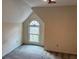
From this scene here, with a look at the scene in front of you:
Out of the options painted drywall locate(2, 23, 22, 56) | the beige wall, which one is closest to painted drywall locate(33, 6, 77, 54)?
the beige wall

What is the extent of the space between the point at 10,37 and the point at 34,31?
6.46 feet

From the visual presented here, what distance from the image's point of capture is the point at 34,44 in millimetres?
7547

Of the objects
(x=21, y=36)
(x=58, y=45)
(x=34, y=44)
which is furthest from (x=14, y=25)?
(x=58, y=45)

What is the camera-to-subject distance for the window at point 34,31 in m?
7.46

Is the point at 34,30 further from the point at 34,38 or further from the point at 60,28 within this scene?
the point at 60,28

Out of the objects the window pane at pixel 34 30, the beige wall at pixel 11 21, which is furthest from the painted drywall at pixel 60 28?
the window pane at pixel 34 30

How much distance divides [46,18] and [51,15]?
1.05ft

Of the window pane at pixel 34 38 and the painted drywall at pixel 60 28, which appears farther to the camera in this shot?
the window pane at pixel 34 38

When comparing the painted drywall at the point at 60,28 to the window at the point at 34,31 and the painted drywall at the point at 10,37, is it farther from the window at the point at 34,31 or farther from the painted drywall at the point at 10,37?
the painted drywall at the point at 10,37

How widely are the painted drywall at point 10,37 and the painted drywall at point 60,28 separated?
5.10 feet

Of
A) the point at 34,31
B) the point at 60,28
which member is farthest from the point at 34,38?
the point at 60,28

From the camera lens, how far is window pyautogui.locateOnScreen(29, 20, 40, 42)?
746cm

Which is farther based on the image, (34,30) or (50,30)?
(34,30)

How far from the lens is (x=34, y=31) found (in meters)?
7.58
